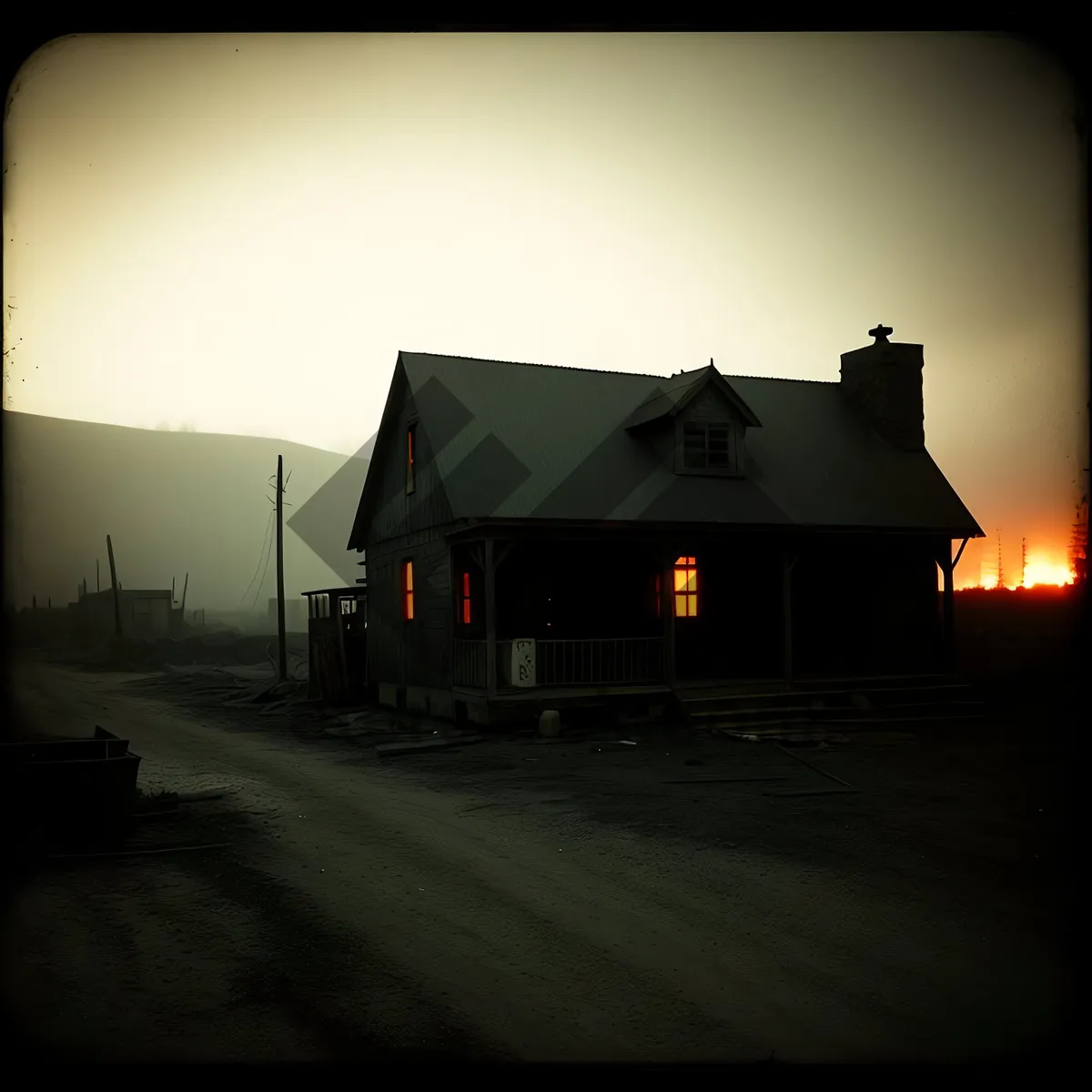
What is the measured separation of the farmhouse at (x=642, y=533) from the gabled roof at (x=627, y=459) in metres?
0.06

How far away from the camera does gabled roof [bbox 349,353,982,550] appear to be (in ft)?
59.1

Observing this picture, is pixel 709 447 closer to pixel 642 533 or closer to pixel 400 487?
pixel 642 533

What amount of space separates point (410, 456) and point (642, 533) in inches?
237

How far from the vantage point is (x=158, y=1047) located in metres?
4.57

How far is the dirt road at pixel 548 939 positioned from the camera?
15.5 ft

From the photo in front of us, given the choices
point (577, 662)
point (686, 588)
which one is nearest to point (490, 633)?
point (577, 662)

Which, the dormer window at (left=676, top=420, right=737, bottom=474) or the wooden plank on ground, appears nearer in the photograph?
the wooden plank on ground

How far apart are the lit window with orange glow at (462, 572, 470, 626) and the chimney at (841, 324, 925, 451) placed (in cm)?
1210

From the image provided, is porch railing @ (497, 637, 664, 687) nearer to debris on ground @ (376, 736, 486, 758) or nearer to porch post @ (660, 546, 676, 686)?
porch post @ (660, 546, 676, 686)

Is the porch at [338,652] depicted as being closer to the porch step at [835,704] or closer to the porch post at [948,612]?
the porch step at [835,704]

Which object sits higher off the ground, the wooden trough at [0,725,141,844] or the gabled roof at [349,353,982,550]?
the gabled roof at [349,353,982,550]

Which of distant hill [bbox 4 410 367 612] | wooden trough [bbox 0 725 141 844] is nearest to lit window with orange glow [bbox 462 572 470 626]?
wooden trough [bbox 0 725 141 844]

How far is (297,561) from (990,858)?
7153 inches
